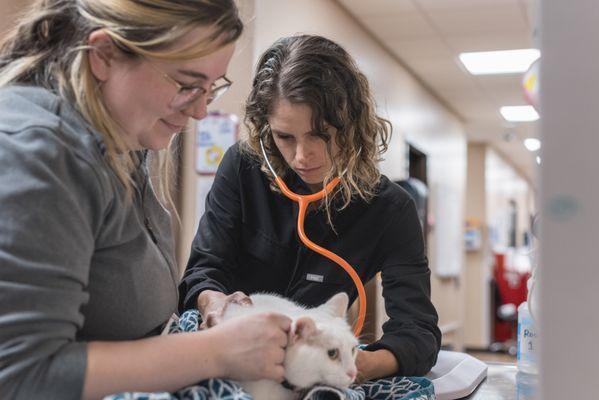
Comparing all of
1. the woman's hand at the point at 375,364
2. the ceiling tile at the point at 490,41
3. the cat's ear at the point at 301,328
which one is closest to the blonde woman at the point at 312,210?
the woman's hand at the point at 375,364

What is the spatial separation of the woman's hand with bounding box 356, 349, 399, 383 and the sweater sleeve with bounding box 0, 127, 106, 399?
483mm

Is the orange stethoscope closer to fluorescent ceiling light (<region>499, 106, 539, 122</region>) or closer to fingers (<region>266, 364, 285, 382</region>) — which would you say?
fingers (<region>266, 364, 285, 382</region>)

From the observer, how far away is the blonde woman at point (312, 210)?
130 cm

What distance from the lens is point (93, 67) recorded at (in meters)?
0.80

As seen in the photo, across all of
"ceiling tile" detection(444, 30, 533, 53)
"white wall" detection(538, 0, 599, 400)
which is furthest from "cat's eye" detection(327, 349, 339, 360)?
"ceiling tile" detection(444, 30, 533, 53)

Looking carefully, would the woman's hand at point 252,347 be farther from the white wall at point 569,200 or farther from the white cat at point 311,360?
the white wall at point 569,200

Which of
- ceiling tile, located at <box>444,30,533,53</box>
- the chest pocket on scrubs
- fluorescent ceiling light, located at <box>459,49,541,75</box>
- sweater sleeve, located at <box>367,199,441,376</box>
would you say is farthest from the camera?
fluorescent ceiling light, located at <box>459,49,541,75</box>

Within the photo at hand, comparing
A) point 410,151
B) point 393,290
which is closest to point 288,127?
point 393,290

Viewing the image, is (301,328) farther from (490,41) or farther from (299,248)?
(490,41)

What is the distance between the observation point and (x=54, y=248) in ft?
2.18

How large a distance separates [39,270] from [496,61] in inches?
218

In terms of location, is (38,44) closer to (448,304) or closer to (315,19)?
(315,19)

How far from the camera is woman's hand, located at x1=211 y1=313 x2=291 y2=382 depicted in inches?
29.2

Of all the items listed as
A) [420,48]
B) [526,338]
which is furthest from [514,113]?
[526,338]
